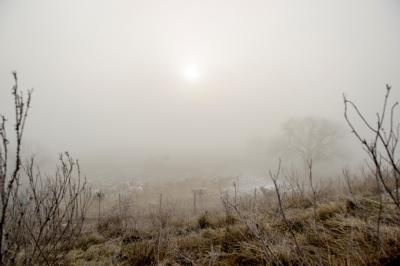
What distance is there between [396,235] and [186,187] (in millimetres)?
23440

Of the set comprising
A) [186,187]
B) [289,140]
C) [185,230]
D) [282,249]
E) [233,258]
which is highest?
[289,140]

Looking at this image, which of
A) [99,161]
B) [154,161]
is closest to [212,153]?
[154,161]

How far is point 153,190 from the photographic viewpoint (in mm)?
22328

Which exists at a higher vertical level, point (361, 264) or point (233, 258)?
point (361, 264)

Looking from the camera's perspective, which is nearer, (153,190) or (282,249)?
(282,249)

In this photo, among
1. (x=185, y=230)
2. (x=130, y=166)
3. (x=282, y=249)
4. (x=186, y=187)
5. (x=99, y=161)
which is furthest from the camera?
(x=99, y=161)

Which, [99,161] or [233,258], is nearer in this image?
[233,258]

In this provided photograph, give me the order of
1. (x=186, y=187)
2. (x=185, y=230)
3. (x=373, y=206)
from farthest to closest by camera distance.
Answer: (x=186, y=187)
(x=185, y=230)
(x=373, y=206)

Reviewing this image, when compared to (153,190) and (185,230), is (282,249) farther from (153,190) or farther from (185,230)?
Result: (153,190)

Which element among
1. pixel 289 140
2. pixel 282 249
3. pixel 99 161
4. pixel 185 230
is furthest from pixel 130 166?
pixel 282 249

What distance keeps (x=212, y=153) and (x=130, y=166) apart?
1859 centimetres

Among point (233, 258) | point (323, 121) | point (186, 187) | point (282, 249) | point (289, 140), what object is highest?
point (323, 121)

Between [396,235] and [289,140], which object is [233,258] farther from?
[289,140]

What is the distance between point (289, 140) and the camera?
31734mm
